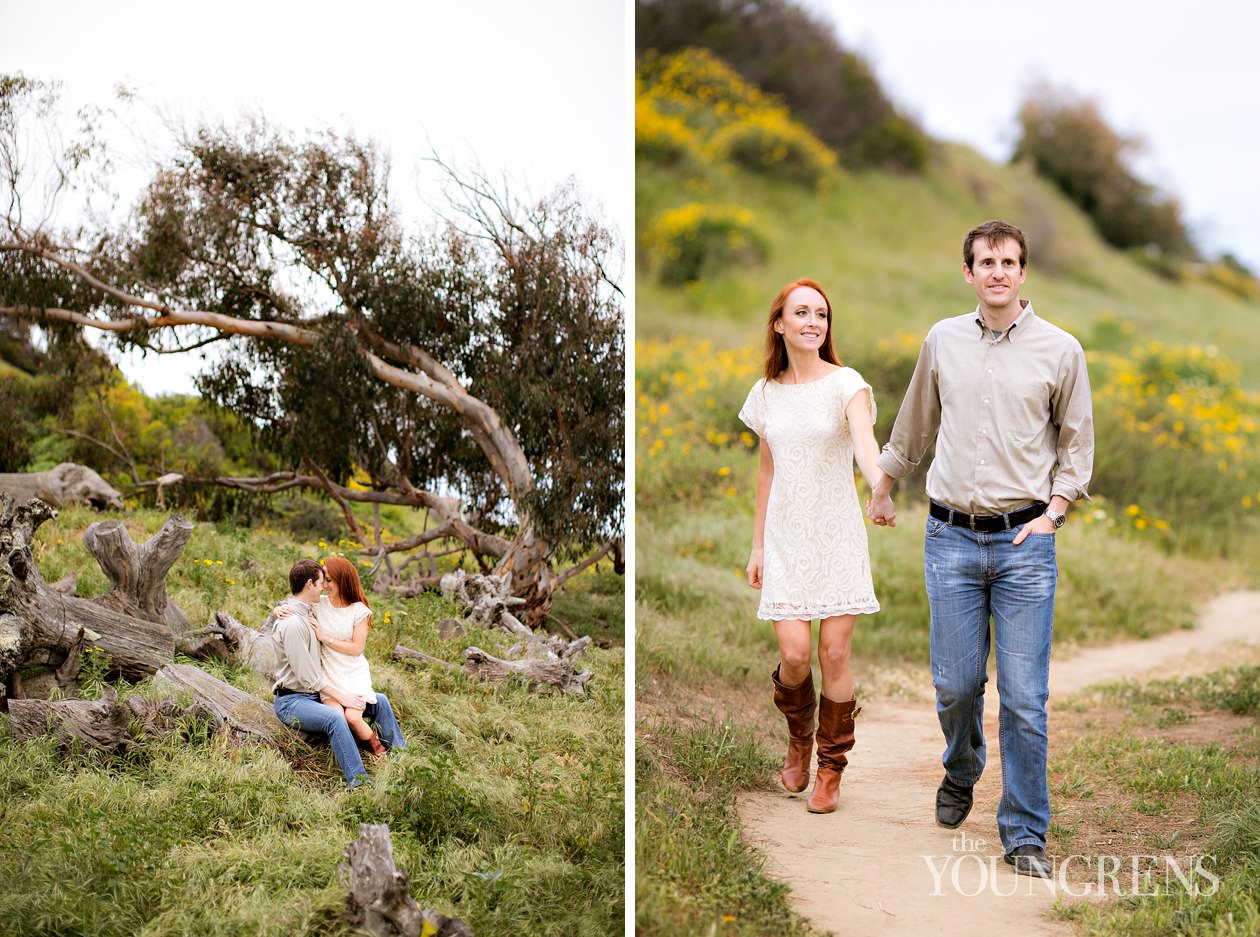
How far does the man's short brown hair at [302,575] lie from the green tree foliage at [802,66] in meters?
12.1

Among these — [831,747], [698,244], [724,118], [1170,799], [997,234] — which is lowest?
[1170,799]

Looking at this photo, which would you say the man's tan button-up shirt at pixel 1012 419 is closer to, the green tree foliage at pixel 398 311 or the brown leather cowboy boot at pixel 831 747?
the brown leather cowboy boot at pixel 831 747

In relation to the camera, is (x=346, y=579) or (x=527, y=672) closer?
(x=346, y=579)

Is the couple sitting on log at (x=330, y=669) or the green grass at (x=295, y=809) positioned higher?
the couple sitting on log at (x=330, y=669)

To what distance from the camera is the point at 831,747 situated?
13.3ft

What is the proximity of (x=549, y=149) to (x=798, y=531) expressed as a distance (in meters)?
1.67

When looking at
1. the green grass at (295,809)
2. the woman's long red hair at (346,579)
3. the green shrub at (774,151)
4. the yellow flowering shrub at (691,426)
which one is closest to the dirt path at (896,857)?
the green grass at (295,809)

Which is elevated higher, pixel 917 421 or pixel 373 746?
pixel 917 421

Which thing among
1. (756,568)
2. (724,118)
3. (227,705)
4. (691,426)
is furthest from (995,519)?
(724,118)

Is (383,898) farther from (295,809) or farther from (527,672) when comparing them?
(527,672)

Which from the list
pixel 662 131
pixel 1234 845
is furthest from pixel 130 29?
pixel 662 131

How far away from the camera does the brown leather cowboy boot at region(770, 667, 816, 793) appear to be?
4.07 metres

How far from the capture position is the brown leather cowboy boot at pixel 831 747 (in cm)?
398

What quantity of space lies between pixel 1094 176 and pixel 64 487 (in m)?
15.0
